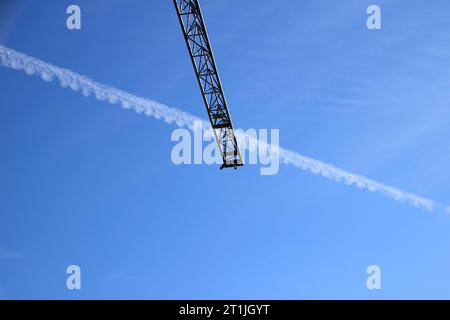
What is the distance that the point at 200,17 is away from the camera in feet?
121

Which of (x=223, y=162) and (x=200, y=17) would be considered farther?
(x=223, y=162)

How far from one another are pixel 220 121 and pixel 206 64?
4.51m
